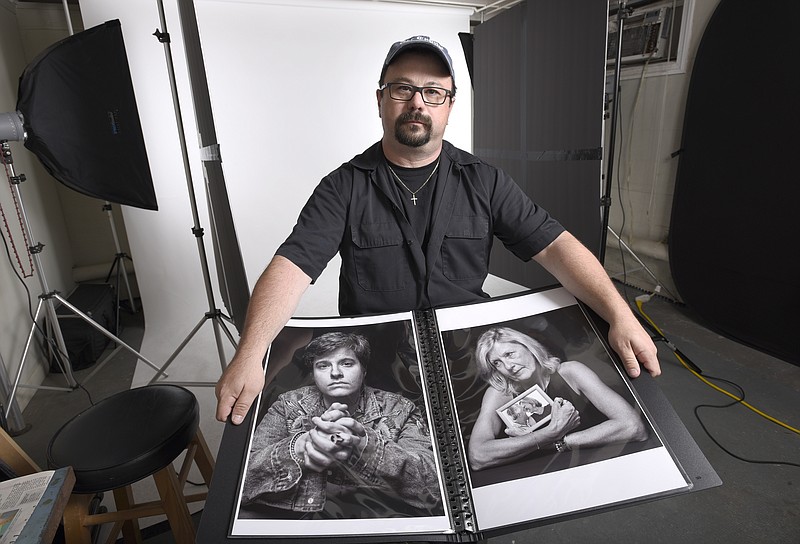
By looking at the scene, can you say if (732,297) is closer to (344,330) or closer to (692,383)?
(692,383)

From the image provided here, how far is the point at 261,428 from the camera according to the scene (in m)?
0.72

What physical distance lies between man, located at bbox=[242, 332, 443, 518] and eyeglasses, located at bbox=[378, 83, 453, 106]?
0.72 metres

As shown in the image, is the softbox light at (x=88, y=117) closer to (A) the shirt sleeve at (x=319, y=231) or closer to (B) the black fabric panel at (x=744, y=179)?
(A) the shirt sleeve at (x=319, y=231)

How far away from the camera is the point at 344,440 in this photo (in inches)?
27.5

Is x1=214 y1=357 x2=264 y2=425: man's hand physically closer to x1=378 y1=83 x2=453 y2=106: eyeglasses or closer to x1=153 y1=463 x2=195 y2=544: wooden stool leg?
x1=153 y1=463 x2=195 y2=544: wooden stool leg

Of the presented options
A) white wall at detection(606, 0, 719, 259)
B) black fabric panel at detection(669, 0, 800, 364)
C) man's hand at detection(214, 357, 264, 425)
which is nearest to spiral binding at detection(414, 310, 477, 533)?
man's hand at detection(214, 357, 264, 425)

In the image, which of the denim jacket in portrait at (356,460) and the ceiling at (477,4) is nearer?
the denim jacket in portrait at (356,460)

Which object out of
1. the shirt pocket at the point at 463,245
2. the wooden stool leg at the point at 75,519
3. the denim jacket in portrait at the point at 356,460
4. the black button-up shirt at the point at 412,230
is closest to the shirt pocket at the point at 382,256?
the black button-up shirt at the point at 412,230

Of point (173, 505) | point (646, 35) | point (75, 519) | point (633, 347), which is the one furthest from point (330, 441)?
point (646, 35)

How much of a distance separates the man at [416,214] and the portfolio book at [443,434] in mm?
268

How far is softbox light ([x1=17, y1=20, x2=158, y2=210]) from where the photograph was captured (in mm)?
1798

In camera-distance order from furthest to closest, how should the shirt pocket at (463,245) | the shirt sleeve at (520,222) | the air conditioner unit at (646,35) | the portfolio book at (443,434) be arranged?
the air conditioner unit at (646,35) < the shirt pocket at (463,245) < the shirt sleeve at (520,222) < the portfolio book at (443,434)

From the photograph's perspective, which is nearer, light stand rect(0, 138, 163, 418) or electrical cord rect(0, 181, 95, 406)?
light stand rect(0, 138, 163, 418)

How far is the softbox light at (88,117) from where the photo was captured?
180cm
